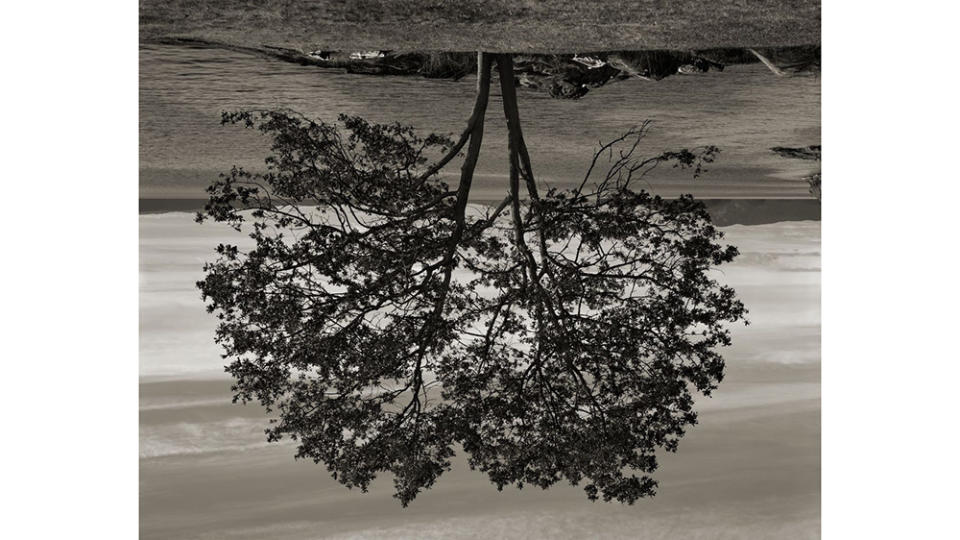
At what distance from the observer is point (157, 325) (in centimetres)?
426

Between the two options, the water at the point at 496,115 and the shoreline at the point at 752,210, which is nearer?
the water at the point at 496,115

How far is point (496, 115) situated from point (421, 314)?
87cm

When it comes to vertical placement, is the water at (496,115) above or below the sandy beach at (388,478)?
above

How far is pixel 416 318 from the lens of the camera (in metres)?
4.34

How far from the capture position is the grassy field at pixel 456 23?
4059mm
